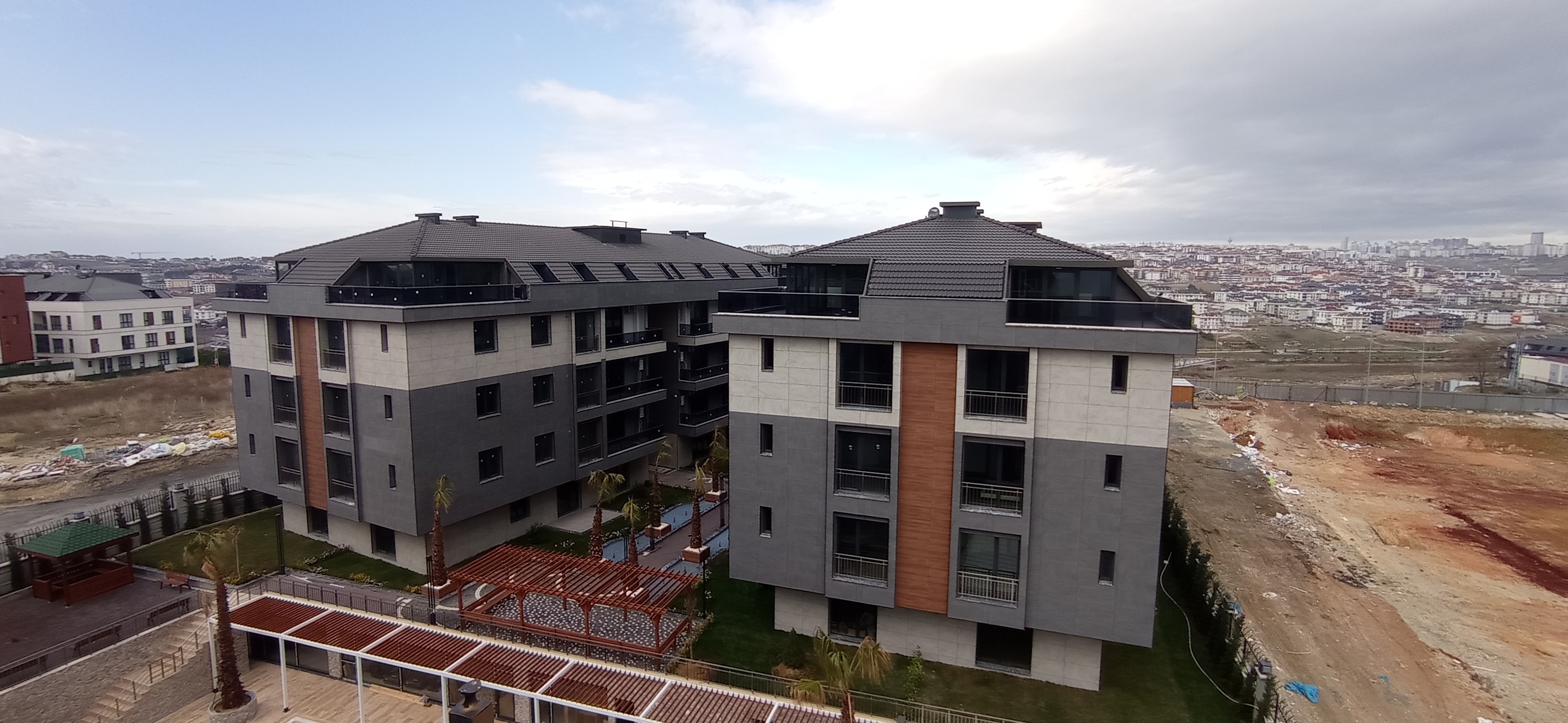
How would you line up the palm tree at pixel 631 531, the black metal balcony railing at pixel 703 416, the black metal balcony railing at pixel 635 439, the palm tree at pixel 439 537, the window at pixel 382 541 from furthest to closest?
the black metal balcony railing at pixel 703 416 → the black metal balcony railing at pixel 635 439 → the window at pixel 382 541 → the palm tree at pixel 631 531 → the palm tree at pixel 439 537

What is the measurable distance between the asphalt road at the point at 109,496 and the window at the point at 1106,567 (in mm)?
49642

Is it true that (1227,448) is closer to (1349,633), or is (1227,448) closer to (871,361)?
(1349,633)

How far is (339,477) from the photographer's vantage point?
2933cm

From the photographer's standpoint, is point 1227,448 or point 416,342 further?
point 1227,448

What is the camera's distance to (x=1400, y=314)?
160 meters

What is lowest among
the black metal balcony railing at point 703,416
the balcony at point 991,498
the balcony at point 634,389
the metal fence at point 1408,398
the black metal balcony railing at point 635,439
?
the metal fence at point 1408,398

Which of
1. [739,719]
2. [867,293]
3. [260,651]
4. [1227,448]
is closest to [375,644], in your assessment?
[260,651]

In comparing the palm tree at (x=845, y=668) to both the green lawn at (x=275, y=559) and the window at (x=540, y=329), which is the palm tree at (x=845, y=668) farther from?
the window at (x=540, y=329)

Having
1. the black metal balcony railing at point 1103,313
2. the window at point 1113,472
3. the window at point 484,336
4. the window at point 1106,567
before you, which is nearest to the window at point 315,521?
the window at point 484,336

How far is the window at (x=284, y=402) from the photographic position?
29.9 m

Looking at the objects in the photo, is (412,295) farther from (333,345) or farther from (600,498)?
(600,498)

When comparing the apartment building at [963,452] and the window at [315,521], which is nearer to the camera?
the apartment building at [963,452]

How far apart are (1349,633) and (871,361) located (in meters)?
24.3

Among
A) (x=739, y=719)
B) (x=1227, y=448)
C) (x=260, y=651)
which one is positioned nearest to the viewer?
(x=739, y=719)
